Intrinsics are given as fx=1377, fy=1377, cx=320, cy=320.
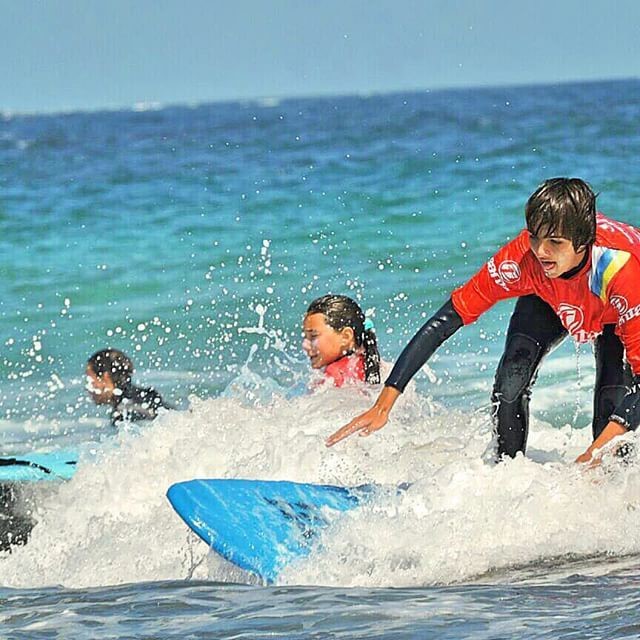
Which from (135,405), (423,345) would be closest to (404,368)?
(423,345)

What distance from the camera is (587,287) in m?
4.82

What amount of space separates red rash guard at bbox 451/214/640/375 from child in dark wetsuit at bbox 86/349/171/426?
2900 mm

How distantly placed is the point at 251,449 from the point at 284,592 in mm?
1501

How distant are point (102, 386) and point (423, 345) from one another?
3.15 meters

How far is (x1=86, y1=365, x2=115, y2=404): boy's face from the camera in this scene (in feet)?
25.5

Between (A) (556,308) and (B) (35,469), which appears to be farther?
(B) (35,469)

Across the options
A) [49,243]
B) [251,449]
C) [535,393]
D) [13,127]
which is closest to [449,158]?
[49,243]

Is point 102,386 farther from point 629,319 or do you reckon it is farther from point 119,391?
point 629,319

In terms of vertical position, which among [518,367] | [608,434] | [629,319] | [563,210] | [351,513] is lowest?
[351,513]

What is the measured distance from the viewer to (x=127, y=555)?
16.8ft

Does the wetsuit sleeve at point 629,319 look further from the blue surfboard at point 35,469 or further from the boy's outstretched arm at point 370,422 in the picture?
the blue surfboard at point 35,469

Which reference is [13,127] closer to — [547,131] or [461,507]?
[547,131]

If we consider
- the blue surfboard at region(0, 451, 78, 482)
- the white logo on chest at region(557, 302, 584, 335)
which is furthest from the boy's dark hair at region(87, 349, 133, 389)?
the white logo on chest at region(557, 302, 584, 335)

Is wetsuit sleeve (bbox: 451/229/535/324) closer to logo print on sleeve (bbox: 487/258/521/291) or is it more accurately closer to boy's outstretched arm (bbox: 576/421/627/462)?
logo print on sleeve (bbox: 487/258/521/291)
